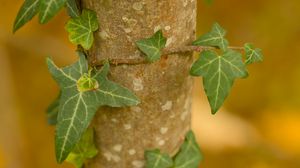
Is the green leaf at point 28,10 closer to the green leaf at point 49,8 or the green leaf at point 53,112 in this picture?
the green leaf at point 49,8

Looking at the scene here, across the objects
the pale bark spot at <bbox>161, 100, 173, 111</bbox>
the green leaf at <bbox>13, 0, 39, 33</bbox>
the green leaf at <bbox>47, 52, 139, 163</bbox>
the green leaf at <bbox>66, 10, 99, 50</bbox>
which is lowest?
the pale bark spot at <bbox>161, 100, 173, 111</bbox>

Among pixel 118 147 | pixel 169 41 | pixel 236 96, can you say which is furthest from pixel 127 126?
pixel 236 96

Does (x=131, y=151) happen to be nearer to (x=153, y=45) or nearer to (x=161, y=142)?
(x=161, y=142)

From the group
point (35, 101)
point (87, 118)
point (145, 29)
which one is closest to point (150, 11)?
point (145, 29)

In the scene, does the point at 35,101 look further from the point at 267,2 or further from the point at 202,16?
the point at 267,2

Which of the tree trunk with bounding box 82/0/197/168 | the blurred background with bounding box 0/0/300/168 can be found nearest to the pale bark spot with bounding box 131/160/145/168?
the tree trunk with bounding box 82/0/197/168

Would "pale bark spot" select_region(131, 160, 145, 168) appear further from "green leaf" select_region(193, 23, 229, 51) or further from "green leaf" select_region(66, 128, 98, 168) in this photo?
"green leaf" select_region(193, 23, 229, 51)

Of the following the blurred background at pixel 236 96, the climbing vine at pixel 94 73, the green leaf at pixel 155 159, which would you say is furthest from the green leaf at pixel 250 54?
the blurred background at pixel 236 96
